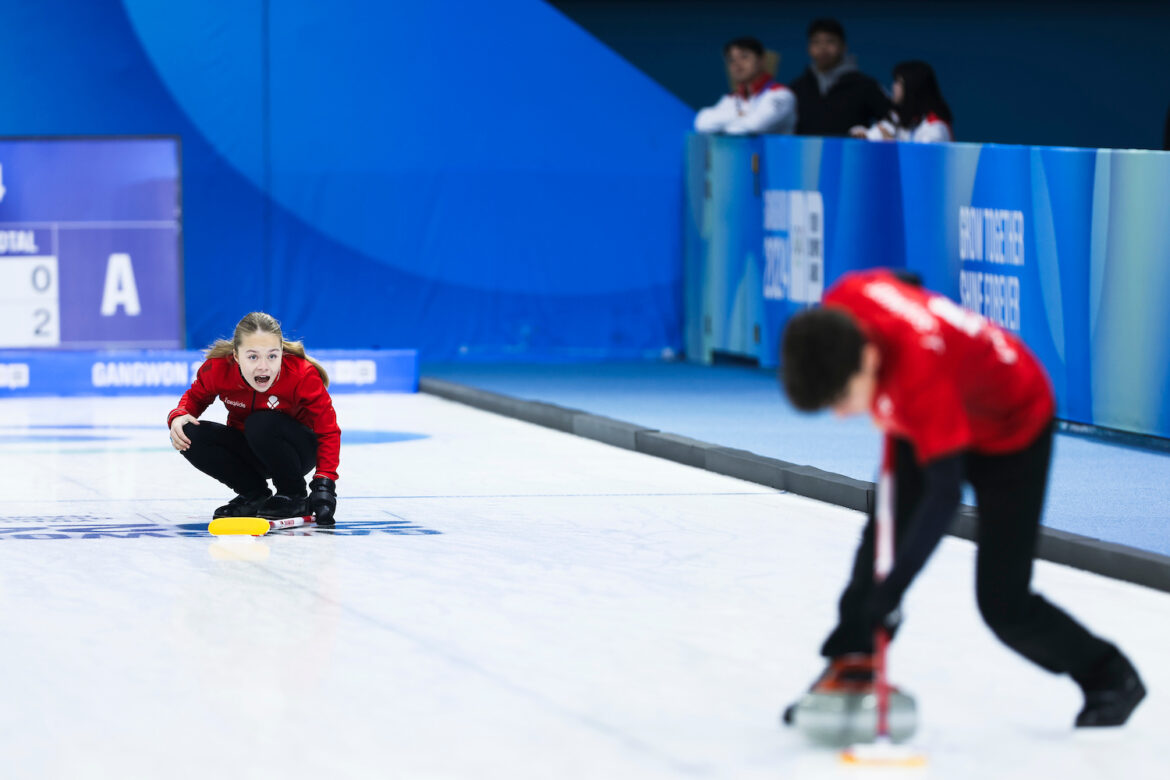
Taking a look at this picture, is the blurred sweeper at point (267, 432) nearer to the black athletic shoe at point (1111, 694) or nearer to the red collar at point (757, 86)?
the black athletic shoe at point (1111, 694)

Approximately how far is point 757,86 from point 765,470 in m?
5.53

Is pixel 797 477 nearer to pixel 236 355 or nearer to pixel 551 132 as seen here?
pixel 236 355

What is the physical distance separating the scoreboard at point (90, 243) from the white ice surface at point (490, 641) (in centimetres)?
502

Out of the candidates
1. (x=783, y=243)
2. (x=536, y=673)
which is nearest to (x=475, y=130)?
(x=783, y=243)

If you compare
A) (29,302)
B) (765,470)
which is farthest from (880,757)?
(29,302)

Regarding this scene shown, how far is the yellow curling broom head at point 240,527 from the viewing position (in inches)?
302

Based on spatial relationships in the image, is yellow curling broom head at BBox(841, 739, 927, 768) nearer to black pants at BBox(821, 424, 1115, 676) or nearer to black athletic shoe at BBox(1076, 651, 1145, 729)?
black pants at BBox(821, 424, 1115, 676)

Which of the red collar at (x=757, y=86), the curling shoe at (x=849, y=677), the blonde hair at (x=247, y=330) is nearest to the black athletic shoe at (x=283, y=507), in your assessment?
the blonde hair at (x=247, y=330)

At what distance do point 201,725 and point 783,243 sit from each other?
9.39 metres

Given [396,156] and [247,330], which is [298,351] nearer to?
[247,330]

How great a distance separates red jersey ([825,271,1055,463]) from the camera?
13.5 feet

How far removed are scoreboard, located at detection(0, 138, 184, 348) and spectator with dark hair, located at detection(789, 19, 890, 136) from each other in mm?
4705

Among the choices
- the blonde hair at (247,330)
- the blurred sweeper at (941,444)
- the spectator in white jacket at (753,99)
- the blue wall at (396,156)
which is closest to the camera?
the blurred sweeper at (941,444)

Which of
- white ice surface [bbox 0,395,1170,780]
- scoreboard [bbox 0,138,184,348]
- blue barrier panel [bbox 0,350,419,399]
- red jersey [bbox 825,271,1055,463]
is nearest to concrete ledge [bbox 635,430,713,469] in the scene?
white ice surface [bbox 0,395,1170,780]
